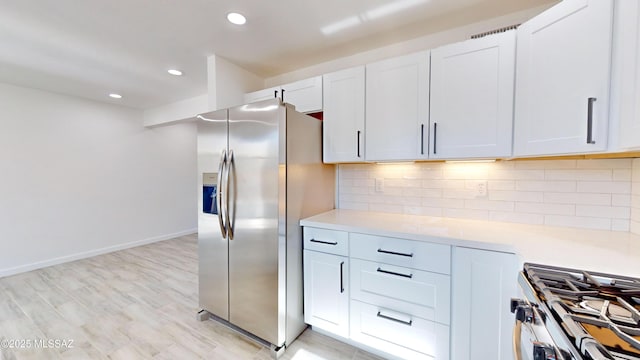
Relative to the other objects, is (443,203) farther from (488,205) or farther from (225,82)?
(225,82)

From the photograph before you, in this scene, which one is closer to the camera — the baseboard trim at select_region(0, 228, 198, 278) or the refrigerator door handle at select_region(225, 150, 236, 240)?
the refrigerator door handle at select_region(225, 150, 236, 240)

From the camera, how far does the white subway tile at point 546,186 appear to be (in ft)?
5.18

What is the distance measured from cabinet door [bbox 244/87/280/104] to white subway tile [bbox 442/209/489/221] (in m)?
1.90

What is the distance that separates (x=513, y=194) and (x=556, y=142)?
565 mm

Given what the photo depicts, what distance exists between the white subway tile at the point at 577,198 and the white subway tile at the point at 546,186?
3 cm

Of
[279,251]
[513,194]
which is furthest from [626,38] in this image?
[279,251]

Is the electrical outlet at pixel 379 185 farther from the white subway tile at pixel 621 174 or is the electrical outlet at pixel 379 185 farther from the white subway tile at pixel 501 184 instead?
the white subway tile at pixel 621 174

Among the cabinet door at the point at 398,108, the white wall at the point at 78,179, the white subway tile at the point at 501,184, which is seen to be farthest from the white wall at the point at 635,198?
the white wall at the point at 78,179

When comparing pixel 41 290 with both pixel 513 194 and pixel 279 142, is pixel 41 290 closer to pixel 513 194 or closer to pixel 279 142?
pixel 279 142

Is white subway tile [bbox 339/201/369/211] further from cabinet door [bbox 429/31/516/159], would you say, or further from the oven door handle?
the oven door handle

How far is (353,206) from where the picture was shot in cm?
237

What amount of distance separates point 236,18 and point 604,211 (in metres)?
2.83

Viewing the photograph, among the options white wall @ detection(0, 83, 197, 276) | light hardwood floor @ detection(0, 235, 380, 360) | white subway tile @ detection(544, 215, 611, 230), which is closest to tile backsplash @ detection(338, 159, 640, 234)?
white subway tile @ detection(544, 215, 611, 230)

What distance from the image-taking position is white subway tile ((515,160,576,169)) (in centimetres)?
158
